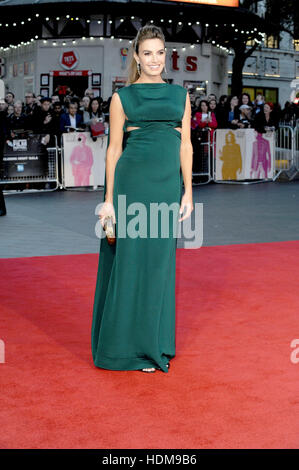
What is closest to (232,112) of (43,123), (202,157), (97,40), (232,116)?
(232,116)

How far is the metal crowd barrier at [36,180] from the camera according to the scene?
1508 centimetres

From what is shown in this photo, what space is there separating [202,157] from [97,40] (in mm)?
14806

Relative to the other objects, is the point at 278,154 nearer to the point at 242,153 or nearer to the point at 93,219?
the point at 242,153

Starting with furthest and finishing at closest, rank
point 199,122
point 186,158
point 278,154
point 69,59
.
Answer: point 69,59
point 278,154
point 199,122
point 186,158

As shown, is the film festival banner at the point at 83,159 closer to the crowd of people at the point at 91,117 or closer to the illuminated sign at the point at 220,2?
the crowd of people at the point at 91,117

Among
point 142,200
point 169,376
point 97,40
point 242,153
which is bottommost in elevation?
point 169,376

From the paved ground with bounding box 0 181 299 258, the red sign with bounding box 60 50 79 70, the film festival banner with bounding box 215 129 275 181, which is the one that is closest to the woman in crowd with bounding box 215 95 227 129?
the film festival banner with bounding box 215 129 275 181

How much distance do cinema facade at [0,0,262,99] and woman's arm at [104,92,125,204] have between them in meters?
24.9

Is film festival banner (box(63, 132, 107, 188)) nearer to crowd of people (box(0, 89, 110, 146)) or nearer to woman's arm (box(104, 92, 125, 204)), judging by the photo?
crowd of people (box(0, 89, 110, 146))

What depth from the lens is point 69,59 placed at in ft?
97.4

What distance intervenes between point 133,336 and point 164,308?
25 centimetres

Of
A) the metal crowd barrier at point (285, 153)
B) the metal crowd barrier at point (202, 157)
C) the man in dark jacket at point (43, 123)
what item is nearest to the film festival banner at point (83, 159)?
the man in dark jacket at point (43, 123)

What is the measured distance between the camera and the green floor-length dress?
4.08 meters
